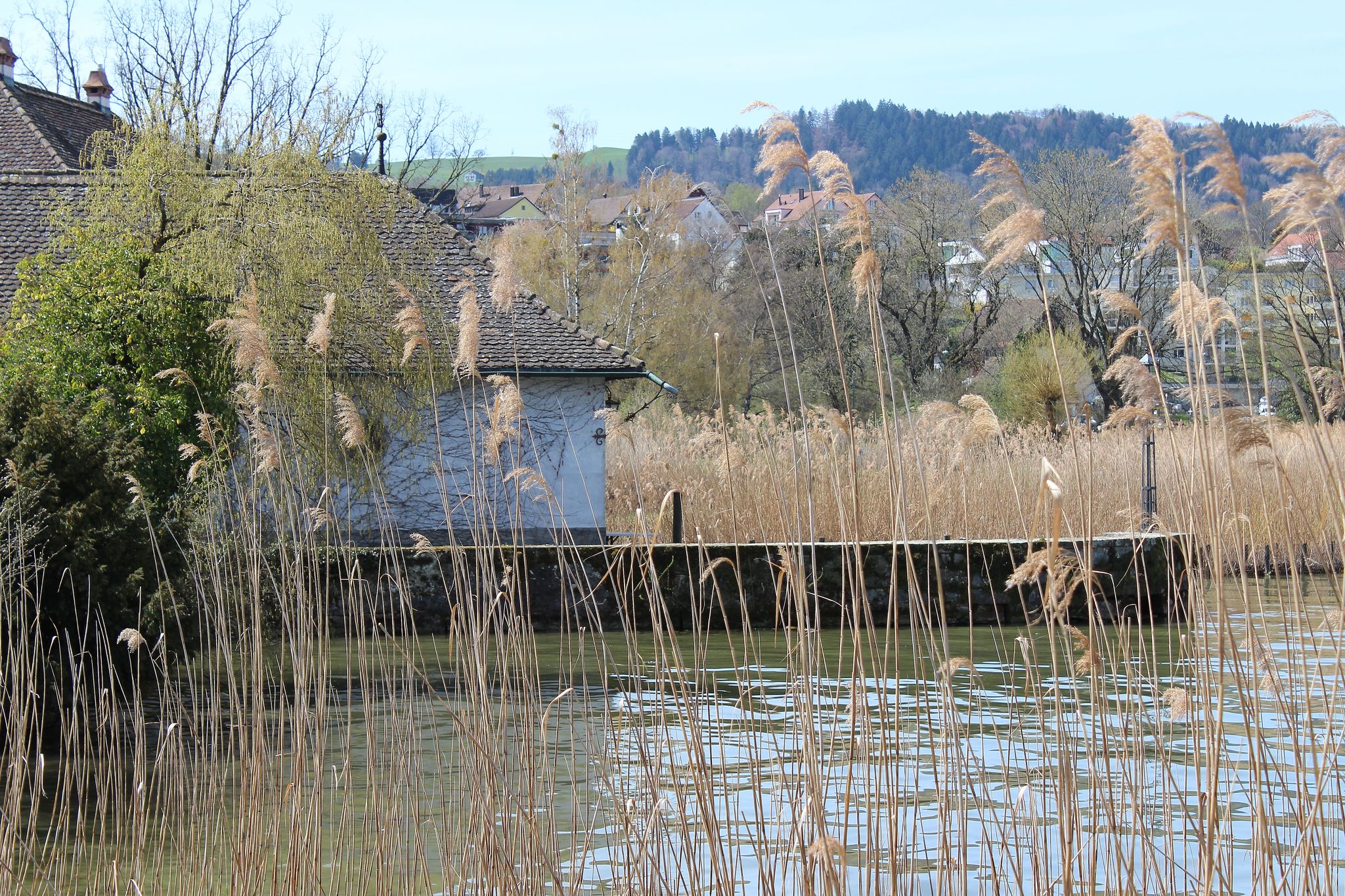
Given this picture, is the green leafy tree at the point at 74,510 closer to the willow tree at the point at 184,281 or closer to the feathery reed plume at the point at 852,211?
the willow tree at the point at 184,281

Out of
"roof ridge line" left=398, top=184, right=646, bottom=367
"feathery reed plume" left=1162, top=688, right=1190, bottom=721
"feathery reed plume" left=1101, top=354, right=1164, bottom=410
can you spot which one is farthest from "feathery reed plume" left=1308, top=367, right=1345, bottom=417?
"roof ridge line" left=398, top=184, right=646, bottom=367

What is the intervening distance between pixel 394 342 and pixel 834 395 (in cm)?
1873

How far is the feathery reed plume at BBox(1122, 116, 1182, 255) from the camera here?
7.71 feet

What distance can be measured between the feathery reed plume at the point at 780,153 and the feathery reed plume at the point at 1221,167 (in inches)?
28.0

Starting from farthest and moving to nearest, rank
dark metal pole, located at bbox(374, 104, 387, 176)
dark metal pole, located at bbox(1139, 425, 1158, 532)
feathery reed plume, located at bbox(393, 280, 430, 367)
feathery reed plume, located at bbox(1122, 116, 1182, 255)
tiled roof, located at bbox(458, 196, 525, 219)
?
tiled roof, located at bbox(458, 196, 525, 219), dark metal pole, located at bbox(374, 104, 387, 176), dark metal pole, located at bbox(1139, 425, 1158, 532), feathery reed plume, located at bbox(393, 280, 430, 367), feathery reed plume, located at bbox(1122, 116, 1182, 255)

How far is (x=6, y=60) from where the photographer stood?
22.3 m

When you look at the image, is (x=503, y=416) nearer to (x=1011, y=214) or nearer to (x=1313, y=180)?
(x=1011, y=214)

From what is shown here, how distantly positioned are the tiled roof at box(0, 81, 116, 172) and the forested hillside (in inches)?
3569

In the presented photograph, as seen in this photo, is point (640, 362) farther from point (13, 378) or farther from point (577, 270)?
point (577, 270)

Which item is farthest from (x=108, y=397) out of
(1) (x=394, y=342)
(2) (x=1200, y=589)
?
(2) (x=1200, y=589)

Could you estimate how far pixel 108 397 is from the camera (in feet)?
30.9

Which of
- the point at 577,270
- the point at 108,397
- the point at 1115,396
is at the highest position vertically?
the point at 577,270

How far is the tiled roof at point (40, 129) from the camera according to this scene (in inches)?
771

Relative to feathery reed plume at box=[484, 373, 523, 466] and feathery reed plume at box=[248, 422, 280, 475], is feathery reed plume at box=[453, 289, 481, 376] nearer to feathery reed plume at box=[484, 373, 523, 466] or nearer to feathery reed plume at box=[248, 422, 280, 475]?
feathery reed plume at box=[484, 373, 523, 466]
